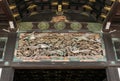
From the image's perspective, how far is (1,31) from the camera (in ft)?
22.0

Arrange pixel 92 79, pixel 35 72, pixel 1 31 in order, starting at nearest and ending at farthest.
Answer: pixel 1 31, pixel 35 72, pixel 92 79

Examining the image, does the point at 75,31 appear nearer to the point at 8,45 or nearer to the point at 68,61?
the point at 68,61

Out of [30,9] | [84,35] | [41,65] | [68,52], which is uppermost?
[30,9]

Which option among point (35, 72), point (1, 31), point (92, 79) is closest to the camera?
point (1, 31)

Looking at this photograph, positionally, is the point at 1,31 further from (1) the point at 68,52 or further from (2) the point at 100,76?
(2) the point at 100,76

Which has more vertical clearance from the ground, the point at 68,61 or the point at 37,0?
the point at 37,0

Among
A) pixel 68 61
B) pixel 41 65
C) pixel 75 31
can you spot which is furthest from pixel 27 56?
pixel 75 31

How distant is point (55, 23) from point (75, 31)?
0.61 m

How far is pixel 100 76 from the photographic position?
7875 mm

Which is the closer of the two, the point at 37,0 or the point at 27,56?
the point at 27,56

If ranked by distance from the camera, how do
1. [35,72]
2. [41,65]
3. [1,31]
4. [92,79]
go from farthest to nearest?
[92,79], [35,72], [1,31], [41,65]

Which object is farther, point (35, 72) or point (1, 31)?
point (35, 72)

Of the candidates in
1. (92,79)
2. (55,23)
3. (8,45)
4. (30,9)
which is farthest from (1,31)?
(92,79)

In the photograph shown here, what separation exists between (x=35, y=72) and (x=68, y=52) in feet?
5.28
